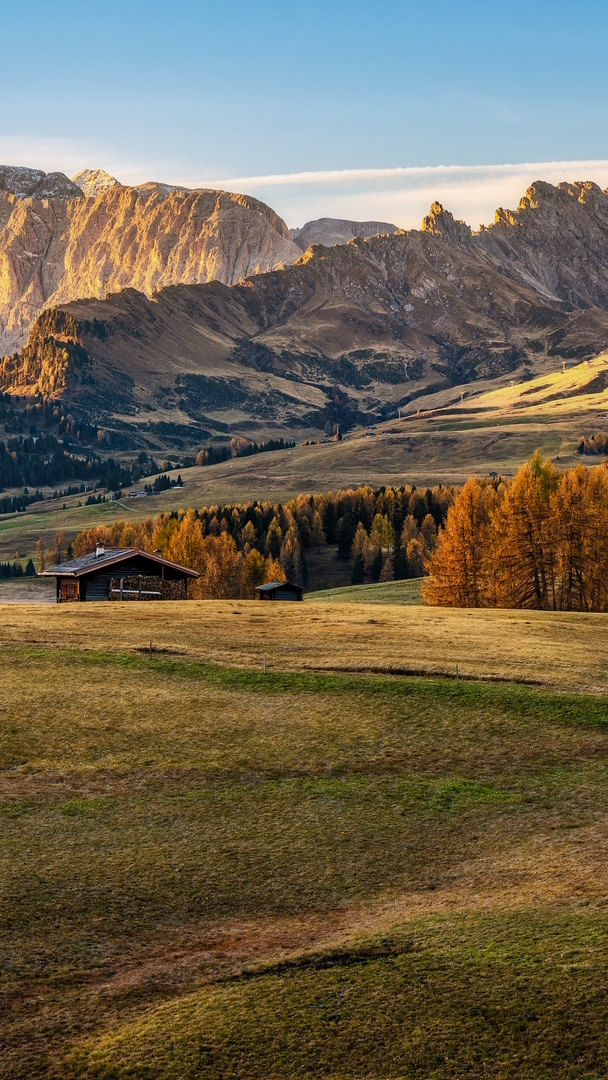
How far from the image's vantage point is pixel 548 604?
345 ft

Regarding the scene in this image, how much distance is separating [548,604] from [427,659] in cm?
4974

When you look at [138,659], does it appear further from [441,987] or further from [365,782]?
[441,987]

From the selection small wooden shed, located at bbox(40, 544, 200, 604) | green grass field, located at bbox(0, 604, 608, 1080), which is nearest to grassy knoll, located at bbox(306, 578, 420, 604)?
small wooden shed, located at bbox(40, 544, 200, 604)

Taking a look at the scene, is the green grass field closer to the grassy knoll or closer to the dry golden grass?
the dry golden grass

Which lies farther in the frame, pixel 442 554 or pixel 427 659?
pixel 442 554

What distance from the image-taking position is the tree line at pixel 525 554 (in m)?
102

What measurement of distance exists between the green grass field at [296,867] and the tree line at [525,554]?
41.9 metres

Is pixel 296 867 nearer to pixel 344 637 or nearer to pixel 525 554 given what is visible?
pixel 344 637

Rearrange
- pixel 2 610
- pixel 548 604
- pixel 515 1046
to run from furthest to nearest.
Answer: pixel 548 604 < pixel 2 610 < pixel 515 1046

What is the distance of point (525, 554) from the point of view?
101625mm

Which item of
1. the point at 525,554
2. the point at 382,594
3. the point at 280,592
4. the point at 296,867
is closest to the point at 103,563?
the point at 280,592

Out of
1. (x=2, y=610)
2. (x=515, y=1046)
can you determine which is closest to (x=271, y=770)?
(x=515, y=1046)

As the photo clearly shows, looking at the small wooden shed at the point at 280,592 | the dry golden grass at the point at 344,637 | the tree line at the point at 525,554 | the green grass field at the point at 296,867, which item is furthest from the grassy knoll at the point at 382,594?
the green grass field at the point at 296,867

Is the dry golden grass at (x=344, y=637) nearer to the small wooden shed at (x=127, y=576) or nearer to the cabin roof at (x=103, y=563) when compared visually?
the cabin roof at (x=103, y=563)
